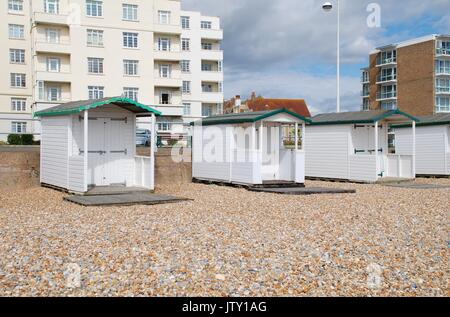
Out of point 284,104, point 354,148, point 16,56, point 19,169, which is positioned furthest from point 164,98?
point 19,169

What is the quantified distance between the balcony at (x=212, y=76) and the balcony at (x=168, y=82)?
6.75m

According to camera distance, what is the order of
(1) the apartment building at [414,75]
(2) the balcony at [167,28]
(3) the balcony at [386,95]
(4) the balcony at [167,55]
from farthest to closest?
(3) the balcony at [386,95] → (1) the apartment building at [414,75] → (4) the balcony at [167,55] → (2) the balcony at [167,28]

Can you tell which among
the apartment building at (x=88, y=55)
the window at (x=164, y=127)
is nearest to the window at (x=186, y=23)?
the apartment building at (x=88, y=55)

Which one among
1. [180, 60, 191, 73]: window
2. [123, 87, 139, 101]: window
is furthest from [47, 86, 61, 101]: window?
[180, 60, 191, 73]: window

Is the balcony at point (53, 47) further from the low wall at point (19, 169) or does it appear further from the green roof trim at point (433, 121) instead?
the green roof trim at point (433, 121)

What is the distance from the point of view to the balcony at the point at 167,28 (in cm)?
4816

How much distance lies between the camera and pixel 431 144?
22766mm

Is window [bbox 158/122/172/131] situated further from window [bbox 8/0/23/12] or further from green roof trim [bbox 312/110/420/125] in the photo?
green roof trim [bbox 312/110/420/125]

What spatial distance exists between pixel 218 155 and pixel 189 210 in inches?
285

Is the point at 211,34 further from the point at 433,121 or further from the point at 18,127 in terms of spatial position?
the point at 433,121

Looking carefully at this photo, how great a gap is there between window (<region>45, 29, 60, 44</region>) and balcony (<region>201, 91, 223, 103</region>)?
672 inches

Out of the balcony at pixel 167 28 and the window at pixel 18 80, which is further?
the window at pixel 18 80
